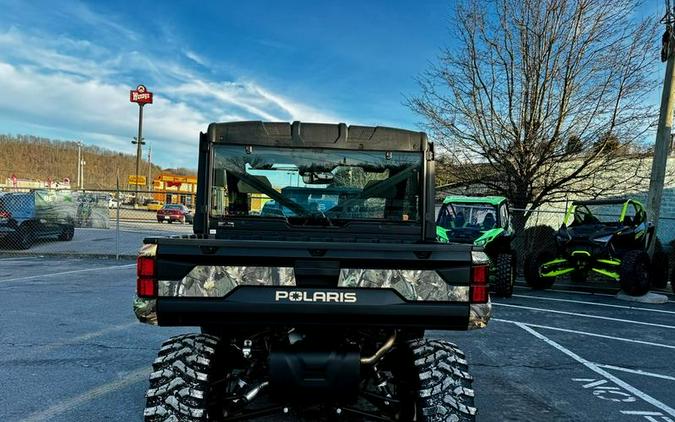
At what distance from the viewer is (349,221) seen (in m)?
3.77

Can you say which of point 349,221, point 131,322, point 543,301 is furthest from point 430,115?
point 349,221

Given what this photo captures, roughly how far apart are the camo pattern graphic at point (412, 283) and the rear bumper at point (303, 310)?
0.11 ft

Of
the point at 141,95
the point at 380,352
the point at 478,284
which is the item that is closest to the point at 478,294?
the point at 478,284

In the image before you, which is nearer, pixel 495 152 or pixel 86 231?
pixel 495 152

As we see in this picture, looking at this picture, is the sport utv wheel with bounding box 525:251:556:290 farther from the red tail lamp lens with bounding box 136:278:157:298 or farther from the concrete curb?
the red tail lamp lens with bounding box 136:278:157:298

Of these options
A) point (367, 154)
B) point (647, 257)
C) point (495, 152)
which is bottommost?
point (647, 257)

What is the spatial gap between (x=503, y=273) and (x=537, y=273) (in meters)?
1.89

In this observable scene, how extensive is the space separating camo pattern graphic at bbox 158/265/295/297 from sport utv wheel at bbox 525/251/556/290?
9.47m

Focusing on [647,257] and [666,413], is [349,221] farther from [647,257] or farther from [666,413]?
[647,257]

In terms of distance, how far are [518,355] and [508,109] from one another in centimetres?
949

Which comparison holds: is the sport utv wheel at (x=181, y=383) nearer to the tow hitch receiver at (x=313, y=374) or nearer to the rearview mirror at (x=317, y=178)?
the tow hitch receiver at (x=313, y=374)

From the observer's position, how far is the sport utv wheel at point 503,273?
9414 millimetres

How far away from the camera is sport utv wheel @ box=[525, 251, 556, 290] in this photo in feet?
35.8

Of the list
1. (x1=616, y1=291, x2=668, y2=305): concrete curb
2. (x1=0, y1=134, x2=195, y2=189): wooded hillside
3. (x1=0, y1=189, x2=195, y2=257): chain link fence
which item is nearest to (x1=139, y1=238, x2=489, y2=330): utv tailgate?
(x1=616, y1=291, x2=668, y2=305): concrete curb
